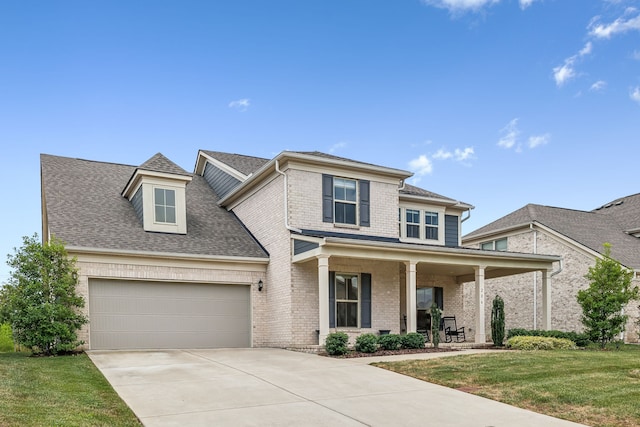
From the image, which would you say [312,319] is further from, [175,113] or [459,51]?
[459,51]

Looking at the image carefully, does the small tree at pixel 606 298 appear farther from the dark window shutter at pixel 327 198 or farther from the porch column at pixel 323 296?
the porch column at pixel 323 296

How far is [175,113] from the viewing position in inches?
800

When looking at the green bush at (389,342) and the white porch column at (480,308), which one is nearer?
the green bush at (389,342)

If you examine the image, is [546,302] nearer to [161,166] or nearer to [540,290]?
[540,290]

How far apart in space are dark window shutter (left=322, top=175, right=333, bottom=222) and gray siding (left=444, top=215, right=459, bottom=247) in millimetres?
6867

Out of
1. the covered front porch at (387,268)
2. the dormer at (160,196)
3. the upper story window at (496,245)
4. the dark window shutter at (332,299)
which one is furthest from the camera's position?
the upper story window at (496,245)

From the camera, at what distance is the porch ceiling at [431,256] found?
1457 cm

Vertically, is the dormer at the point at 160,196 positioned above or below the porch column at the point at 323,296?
above

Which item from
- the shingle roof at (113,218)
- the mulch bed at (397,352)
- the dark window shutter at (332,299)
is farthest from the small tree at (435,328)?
the shingle roof at (113,218)

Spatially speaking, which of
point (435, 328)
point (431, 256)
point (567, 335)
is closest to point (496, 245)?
point (567, 335)

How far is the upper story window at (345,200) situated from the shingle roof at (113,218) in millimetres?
2860

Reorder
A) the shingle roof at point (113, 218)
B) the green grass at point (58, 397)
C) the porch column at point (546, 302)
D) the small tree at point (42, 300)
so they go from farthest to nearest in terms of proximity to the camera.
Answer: the porch column at point (546, 302) < the shingle roof at point (113, 218) < the small tree at point (42, 300) < the green grass at point (58, 397)

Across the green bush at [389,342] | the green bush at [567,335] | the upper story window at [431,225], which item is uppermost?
the upper story window at [431,225]

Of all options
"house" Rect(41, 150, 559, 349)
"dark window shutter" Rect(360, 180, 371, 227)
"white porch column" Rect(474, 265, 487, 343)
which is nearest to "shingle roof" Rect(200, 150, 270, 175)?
"house" Rect(41, 150, 559, 349)
